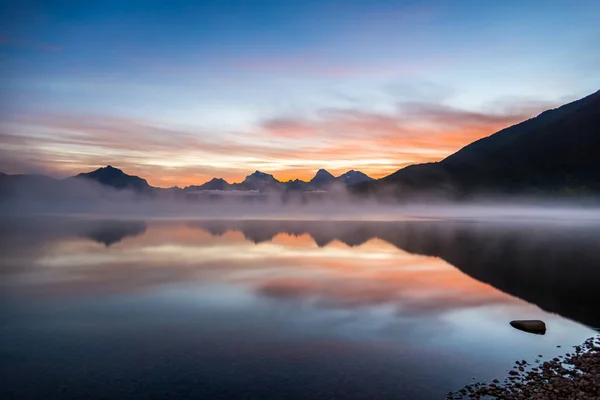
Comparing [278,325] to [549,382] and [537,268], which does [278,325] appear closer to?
[549,382]

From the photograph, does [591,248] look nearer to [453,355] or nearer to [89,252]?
[453,355]

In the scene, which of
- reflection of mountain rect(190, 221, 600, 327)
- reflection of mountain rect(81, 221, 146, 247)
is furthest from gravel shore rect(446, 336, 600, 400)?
reflection of mountain rect(81, 221, 146, 247)

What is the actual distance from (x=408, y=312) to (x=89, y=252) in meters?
58.3

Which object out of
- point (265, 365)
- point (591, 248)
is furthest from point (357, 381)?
point (591, 248)

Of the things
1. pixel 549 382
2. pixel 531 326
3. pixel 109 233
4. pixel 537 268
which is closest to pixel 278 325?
pixel 549 382

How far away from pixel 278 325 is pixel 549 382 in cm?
1589

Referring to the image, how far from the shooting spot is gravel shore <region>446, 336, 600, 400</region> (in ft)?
54.3

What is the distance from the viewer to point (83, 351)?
22891 millimetres

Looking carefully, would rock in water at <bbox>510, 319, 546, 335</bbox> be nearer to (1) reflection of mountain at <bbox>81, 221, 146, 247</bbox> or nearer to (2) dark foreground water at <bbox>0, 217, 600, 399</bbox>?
(2) dark foreground water at <bbox>0, 217, 600, 399</bbox>

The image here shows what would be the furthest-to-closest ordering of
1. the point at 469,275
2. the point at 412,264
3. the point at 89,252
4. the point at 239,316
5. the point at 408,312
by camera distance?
the point at 89,252 → the point at 412,264 → the point at 469,275 → the point at 408,312 → the point at 239,316

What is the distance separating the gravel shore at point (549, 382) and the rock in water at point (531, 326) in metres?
5.14

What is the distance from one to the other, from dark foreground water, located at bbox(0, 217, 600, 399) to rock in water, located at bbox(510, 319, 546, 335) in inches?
25.7

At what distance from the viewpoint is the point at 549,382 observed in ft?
58.5

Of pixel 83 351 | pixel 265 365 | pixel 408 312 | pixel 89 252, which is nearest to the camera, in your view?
pixel 265 365
